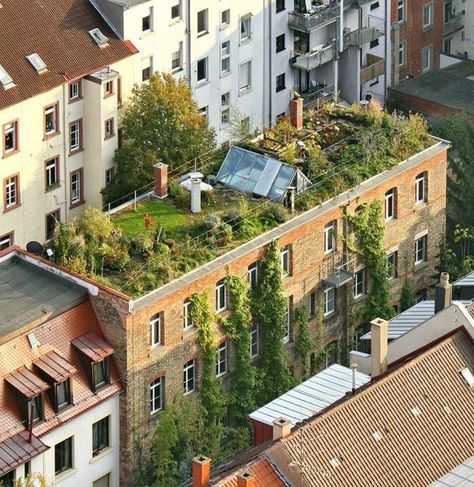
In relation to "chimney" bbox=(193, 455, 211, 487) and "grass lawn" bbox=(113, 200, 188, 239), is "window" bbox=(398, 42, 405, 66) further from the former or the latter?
"chimney" bbox=(193, 455, 211, 487)

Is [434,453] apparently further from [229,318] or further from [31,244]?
[31,244]

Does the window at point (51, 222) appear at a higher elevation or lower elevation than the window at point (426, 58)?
higher

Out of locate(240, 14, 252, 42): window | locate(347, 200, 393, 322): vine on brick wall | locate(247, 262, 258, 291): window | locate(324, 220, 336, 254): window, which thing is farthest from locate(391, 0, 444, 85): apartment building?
locate(247, 262, 258, 291): window

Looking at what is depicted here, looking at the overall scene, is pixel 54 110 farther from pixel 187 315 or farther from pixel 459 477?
pixel 459 477

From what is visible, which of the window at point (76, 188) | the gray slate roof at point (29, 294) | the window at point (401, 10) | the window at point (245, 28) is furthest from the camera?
the window at point (401, 10)

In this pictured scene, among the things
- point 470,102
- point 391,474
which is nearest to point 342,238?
point 391,474

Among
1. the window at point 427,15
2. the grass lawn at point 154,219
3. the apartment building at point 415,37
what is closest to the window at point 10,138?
the grass lawn at point 154,219

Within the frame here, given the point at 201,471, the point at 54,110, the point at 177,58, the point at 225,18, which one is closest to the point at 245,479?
the point at 201,471

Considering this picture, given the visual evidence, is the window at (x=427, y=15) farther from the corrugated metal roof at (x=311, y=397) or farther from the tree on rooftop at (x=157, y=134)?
the corrugated metal roof at (x=311, y=397)
